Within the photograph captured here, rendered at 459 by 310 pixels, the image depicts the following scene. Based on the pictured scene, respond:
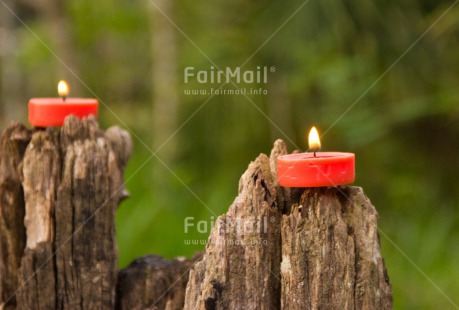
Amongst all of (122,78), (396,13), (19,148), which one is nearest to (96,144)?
(19,148)

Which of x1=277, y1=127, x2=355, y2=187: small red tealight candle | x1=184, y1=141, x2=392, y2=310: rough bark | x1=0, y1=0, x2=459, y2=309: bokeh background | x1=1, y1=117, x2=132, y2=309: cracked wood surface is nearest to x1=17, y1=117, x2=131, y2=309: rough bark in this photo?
x1=1, y1=117, x2=132, y2=309: cracked wood surface

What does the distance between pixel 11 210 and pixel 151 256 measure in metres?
0.34

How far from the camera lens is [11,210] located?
169 cm

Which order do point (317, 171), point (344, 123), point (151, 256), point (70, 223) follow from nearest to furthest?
point (317, 171), point (70, 223), point (151, 256), point (344, 123)

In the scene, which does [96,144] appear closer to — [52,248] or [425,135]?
[52,248]

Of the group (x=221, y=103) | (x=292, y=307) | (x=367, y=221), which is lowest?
(x=292, y=307)

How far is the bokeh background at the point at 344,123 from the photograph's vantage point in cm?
304

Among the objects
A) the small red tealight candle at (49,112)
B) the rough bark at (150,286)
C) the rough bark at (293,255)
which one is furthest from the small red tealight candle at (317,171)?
the small red tealight candle at (49,112)

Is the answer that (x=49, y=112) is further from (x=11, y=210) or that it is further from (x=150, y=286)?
(x=150, y=286)

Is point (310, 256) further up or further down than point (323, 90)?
further down

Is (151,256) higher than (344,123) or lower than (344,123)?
lower

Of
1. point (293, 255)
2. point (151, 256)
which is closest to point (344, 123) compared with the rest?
point (151, 256)

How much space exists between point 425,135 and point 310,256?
2.04 metres

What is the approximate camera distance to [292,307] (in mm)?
1321
